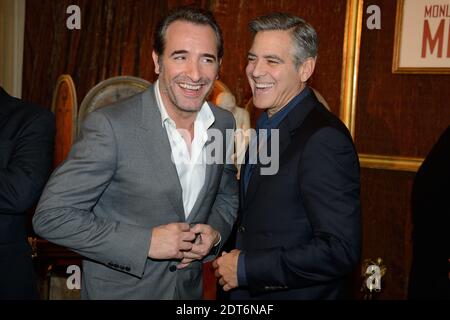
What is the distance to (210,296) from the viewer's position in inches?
127

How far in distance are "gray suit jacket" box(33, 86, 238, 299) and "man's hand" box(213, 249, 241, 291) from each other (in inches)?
6.0

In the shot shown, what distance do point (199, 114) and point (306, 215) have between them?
2.04ft

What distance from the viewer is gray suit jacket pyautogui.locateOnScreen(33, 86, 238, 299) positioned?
1784mm

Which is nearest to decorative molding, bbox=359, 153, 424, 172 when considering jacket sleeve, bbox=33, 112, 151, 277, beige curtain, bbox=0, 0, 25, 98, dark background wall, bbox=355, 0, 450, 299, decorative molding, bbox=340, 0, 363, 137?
dark background wall, bbox=355, 0, 450, 299

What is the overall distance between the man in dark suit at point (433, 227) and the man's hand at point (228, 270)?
0.85 meters

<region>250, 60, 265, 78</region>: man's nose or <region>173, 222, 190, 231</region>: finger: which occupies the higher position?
<region>250, 60, 265, 78</region>: man's nose

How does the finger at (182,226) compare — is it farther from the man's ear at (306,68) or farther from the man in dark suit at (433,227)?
the man in dark suit at (433,227)

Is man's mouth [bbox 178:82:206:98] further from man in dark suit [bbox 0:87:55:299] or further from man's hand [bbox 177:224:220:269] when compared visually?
man in dark suit [bbox 0:87:55:299]

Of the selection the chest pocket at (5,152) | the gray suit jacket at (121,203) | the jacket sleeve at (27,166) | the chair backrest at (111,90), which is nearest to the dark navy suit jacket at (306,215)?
the gray suit jacket at (121,203)

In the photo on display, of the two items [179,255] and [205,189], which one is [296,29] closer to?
[205,189]

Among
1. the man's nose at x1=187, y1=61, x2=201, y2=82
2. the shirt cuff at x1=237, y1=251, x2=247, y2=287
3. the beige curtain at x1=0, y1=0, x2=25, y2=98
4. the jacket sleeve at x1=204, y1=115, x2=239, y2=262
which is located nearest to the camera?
the shirt cuff at x1=237, y1=251, x2=247, y2=287

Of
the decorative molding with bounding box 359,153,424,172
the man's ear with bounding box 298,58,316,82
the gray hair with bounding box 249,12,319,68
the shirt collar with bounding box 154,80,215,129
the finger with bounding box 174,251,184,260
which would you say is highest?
the gray hair with bounding box 249,12,319,68
